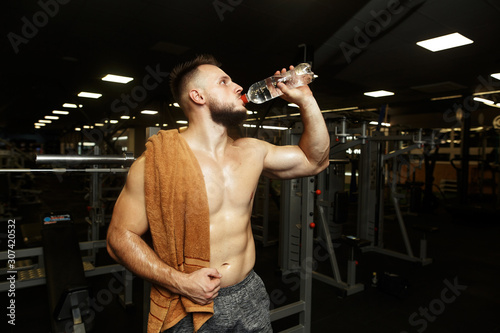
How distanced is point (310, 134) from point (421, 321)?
2.38m

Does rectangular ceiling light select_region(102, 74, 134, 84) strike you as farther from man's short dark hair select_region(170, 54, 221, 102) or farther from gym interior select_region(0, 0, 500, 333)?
man's short dark hair select_region(170, 54, 221, 102)

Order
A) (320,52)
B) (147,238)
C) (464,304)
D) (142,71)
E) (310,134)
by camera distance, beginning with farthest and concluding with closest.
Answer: (142,71) → (320,52) → (464,304) → (310,134) → (147,238)

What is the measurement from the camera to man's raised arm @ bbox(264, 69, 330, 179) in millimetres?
1189

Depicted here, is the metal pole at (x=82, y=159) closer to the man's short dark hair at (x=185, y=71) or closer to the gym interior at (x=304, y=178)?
the gym interior at (x=304, y=178)

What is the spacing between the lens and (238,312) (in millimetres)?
1101

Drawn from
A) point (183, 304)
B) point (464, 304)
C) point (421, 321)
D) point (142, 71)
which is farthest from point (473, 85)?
point (183, 304)

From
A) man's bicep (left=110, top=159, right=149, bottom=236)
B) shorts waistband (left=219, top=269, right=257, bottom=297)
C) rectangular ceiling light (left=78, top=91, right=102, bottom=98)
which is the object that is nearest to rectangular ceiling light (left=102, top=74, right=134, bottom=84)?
rectangular ceiling light (left=78, top=91, right=102, bottom=98)

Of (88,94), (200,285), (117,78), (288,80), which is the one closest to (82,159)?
(200,285)

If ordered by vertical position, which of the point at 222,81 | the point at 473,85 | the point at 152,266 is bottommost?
the point at 152,266

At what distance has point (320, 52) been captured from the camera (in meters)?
4.38

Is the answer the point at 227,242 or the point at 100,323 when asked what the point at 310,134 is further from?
the point at 100,323

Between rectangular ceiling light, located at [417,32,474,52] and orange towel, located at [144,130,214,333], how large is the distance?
3.96m

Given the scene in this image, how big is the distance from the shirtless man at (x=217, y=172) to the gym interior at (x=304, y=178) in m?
0.18

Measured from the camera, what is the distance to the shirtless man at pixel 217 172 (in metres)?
0.96
